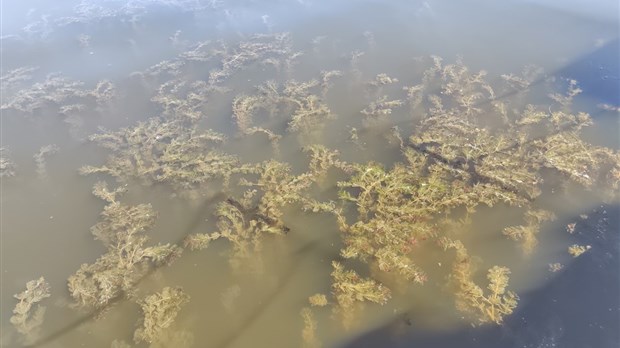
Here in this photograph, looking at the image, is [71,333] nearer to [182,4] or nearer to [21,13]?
[182,4]

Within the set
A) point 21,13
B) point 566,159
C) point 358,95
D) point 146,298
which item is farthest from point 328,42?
point 21,13

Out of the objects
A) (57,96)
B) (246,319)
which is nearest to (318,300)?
(246,319)

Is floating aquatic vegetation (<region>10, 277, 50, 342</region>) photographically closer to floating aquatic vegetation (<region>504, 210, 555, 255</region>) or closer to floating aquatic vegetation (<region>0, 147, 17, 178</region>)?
floating aquatic vegetation (<region>0, 147, 17, 178</region>)

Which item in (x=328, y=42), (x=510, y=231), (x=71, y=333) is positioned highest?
(x=328, y=42)

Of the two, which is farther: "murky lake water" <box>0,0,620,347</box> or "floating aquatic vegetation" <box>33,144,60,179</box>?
"floating aquatic vegetation" <box>33,144,60,179</box>

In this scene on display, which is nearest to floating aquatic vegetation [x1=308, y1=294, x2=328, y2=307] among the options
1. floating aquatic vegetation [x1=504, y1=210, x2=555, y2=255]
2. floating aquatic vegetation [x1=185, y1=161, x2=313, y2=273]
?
floating aquatic vegetation [x1=185, y1=161, x2=313, y2=273]

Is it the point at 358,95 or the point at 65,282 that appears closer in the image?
the point at 65,282

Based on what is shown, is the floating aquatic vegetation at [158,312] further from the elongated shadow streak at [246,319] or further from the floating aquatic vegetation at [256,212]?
the floating aquatic vegetation at [256,212]
